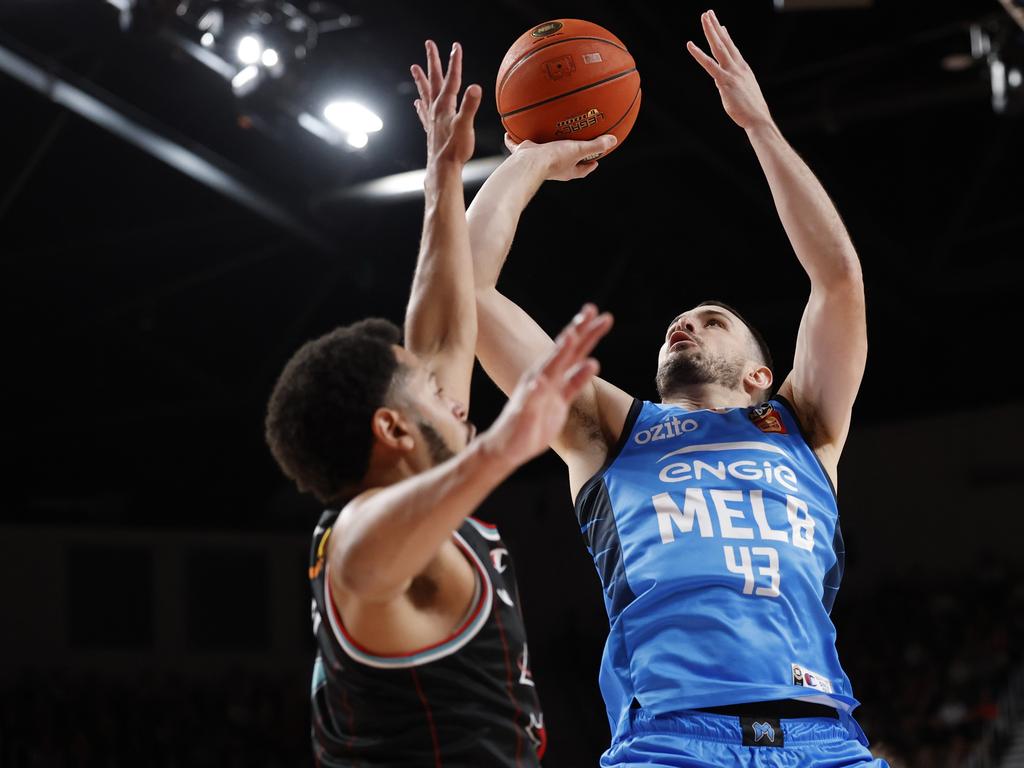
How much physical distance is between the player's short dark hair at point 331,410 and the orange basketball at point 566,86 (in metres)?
1.68

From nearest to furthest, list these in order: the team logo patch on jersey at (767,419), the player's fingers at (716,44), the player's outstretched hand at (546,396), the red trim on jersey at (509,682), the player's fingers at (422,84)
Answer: the player's outstretched hand at (546,396) → the red trim on jersey at (509,682) → the player's fingers at (422,84) → the team logo patch on jersey at (767,419) → the player's fingers at (716,44)

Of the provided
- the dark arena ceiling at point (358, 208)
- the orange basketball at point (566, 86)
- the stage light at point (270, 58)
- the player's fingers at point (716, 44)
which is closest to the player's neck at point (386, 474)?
the orange basketball at point (566, 86)

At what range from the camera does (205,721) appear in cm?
1547

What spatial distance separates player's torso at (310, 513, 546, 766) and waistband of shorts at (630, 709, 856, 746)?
814 millimetres

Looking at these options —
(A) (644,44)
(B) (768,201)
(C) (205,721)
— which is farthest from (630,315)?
(C) (205,721)

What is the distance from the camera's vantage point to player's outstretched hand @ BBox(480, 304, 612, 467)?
6.82 ft

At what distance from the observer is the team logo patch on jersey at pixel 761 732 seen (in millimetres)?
3174

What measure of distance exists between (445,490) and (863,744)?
5.99 feet

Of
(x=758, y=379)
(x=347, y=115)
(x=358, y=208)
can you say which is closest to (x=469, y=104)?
(x=758, y=379)

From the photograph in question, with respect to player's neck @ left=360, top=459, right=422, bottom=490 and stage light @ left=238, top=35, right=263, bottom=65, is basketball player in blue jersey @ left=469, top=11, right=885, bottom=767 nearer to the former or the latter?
player's neck @ left=360, top=459, right=422, bottom=490

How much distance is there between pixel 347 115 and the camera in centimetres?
857

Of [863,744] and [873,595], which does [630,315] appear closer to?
[873,595]

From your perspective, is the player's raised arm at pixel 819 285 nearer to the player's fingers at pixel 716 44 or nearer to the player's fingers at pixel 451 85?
the player's fingers at pixel 716 44

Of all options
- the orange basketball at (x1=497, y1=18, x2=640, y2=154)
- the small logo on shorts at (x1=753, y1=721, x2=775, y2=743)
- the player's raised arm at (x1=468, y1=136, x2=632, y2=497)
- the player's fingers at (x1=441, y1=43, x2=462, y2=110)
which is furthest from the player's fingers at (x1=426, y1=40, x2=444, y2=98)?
the small logo on shorts at (x1=753, y1=721, x2=775, y2=743)
